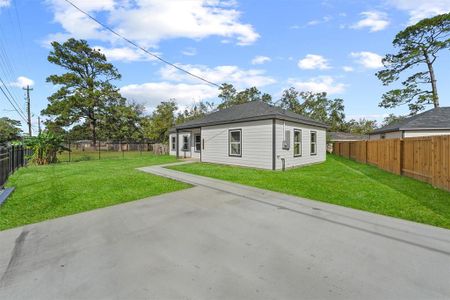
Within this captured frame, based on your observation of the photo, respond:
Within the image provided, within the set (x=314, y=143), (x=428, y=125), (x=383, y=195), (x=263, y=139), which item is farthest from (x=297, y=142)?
(x=428, y=125)

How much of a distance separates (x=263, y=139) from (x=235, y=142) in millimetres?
1993

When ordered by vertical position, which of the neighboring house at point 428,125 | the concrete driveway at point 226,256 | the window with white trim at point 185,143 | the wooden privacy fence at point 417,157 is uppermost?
the neighboring house at point 428,125

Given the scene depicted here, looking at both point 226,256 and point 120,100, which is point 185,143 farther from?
point 120,100

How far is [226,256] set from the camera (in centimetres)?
283

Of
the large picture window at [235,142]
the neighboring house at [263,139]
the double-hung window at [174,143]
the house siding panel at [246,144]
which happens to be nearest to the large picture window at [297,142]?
the neighboring house at [263,139]

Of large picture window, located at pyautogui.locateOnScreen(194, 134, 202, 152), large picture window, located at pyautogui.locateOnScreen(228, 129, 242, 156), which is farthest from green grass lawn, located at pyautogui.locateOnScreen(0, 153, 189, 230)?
large picture window, located at pyautogui.locateOnScreen(194, 134, 202, 152)

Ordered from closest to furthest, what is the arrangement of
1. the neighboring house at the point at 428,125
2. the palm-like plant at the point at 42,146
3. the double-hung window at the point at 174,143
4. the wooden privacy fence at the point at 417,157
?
the wooden privacy fence at the point at 417,157 → the palm-like plant at the point at 42,146 → the neighboring house at the point at 428,125 → the double-hung window at the point at 174,143

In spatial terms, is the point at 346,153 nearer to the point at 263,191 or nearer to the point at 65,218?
the point at 263,191

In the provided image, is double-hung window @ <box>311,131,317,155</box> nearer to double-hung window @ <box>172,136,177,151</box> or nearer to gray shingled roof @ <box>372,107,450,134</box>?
gray shingled roof @ <box>372,107,450,134</box>

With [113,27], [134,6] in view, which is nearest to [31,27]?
[113,27]

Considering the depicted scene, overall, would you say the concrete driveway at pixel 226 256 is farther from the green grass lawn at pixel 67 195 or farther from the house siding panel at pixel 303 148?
the house siding panel at pixel 303 148

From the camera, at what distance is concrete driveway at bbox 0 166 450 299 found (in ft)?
7.16

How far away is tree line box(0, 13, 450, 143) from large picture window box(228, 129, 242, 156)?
19719mm

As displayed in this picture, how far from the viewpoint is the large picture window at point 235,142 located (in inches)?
479
